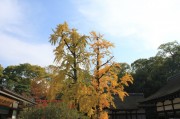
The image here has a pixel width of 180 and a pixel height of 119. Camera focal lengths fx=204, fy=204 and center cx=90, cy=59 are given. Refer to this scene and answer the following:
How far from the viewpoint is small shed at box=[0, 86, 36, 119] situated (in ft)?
34.0

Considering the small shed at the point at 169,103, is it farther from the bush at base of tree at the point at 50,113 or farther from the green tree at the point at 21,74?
the green tree at the point at 21,74

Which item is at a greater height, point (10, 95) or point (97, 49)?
point (97, 49)

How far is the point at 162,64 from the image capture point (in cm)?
4456

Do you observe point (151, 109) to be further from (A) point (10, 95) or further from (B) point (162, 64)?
(A) point (10, 95)

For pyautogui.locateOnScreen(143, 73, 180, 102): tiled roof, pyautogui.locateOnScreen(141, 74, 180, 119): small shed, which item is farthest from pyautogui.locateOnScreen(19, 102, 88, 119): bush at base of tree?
pyautogui.locateOnScreen(143, 73, 180, 102): tiled roof

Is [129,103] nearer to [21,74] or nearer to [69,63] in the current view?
[69,63]

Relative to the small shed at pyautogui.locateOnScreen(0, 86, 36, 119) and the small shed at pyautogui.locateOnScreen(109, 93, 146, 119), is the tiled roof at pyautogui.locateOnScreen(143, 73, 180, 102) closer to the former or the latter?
the small shed at pyautogui.locateOnScreen(109, 93, 146, 119)

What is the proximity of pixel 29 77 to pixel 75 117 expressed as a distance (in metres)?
46.8

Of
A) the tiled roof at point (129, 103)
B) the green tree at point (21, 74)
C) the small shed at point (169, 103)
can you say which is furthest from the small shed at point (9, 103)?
the green tree at point (21, 74)

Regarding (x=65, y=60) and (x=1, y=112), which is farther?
(x=65, y=60)

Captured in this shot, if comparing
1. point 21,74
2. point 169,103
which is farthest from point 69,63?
point 21,74

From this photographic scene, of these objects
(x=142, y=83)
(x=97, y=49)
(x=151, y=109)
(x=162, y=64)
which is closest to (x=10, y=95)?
(x=97, y=49)

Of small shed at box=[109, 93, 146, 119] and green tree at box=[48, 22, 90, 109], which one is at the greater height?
green tree at box=[48, 22, 90, 109]

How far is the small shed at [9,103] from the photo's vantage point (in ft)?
34.0
